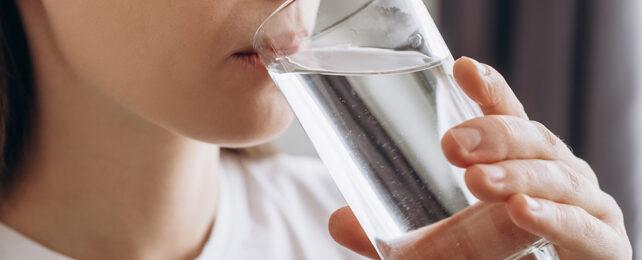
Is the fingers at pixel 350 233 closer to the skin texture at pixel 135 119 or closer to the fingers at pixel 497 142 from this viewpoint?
the skin texture at pixel 135 119

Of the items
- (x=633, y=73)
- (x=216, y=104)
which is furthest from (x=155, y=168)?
(x=633, y=73)

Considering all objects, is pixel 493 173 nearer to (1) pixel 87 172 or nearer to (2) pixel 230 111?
(2) pixel 230 111

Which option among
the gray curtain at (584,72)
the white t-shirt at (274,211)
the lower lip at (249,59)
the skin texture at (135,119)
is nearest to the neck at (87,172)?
the skin texture at (135,119)

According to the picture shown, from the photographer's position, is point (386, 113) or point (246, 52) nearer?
point (386, 113)

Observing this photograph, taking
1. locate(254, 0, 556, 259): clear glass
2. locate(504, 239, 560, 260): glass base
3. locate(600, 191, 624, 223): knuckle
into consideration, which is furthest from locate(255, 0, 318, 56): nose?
locate(600, 191, 624, 223): knuckle

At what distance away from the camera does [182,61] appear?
0.81 m

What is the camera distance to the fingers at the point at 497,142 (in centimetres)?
60

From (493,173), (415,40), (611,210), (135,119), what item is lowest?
(611,210)

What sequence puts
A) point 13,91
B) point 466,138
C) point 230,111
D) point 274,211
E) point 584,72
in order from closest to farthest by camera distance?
point 466,138 → point 230,111 → point 13,91 → point 274,211 → point 584,72

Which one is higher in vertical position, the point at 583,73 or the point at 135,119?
the point at 135,119

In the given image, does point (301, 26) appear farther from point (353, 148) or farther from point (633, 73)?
point (633, 73)

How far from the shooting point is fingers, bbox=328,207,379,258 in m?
0.86

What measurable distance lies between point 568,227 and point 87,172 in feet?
1.83

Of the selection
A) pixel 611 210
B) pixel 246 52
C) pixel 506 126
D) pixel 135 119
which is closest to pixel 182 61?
pixel 246 52
